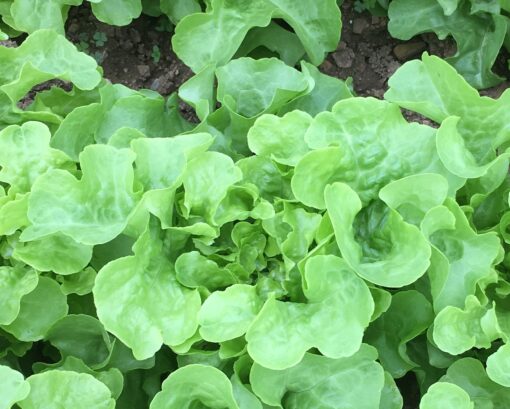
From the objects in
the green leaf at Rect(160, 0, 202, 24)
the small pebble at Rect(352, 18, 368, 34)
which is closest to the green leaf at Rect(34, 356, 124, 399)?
the green leaf at Rect(160, 0, 202, 24)

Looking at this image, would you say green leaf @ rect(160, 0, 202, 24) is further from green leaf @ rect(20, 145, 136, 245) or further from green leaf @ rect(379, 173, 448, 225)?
green leaf @ rect(379, 173, 448, 225)

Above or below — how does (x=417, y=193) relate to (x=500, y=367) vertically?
above

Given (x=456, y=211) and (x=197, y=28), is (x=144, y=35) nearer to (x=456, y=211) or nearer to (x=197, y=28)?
(x=197, y=28)

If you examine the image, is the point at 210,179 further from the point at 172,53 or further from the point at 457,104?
the point at 172,53

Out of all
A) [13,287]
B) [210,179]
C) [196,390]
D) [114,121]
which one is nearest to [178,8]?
[114,121]

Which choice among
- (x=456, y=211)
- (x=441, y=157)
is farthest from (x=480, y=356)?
(x=441, y=157)
